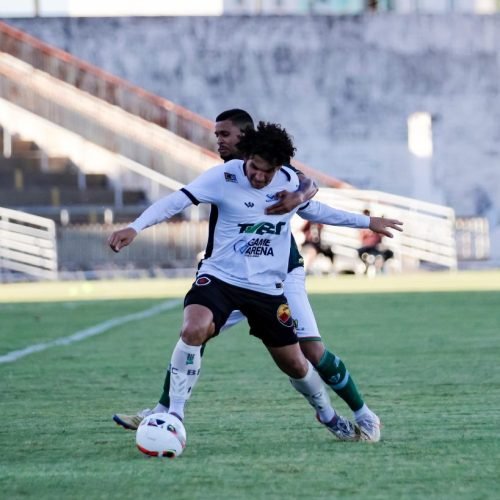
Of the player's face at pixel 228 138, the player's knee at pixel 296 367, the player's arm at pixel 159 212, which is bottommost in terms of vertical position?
the player's knee at pixel 296 367

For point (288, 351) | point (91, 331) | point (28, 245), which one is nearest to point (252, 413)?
point (288, 351)

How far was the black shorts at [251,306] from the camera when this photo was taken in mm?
7273

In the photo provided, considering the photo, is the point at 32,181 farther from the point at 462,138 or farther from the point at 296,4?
the point at 296,4

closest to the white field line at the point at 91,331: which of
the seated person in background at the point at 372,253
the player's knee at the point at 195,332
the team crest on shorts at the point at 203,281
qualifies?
the team crest on shorts at the point at 203,281

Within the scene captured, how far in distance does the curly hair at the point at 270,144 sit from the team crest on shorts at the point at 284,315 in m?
0.71

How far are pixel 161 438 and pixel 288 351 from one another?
92 centimetres

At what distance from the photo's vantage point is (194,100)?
41656mm

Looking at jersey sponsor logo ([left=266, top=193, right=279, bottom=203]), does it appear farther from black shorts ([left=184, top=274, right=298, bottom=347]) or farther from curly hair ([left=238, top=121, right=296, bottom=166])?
black shorts ([left=184, top=274, right=298, bottom=347])

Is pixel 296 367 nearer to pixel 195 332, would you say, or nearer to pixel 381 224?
pixel 195 332

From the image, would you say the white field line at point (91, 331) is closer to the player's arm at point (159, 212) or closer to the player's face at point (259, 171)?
the player's arm at point (159, 212)

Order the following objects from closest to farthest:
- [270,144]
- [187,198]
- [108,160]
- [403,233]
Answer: [270,144] < [187,198] < [403,233] < [108,160]

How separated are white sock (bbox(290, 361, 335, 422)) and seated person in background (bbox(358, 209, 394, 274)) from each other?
931 inches

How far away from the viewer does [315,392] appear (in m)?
7.66

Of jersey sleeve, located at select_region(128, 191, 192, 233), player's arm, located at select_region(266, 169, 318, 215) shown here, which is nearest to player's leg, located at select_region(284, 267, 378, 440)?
player's arm, located at select_region(266, 169, 318, 215)
